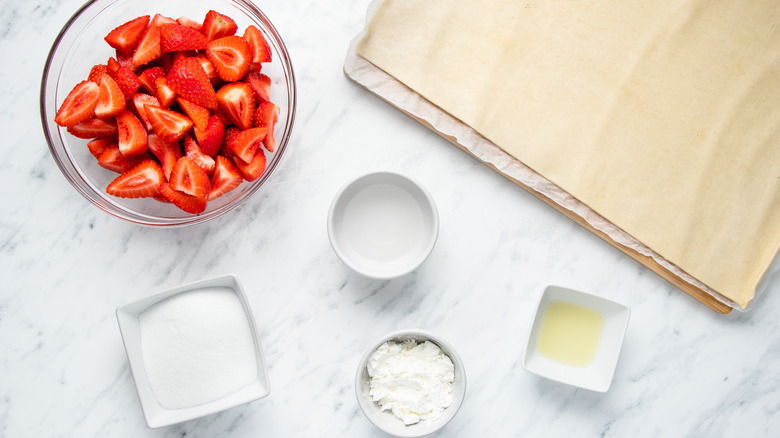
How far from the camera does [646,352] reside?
45.4 inches

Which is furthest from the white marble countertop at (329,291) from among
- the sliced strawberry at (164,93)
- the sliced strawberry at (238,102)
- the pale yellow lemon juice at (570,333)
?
the sliced strawberry at (164,93)

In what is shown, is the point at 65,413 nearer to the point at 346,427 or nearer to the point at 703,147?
the point at 346,427

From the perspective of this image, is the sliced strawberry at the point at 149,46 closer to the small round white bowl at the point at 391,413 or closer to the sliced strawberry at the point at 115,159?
the sliced strawberry at the point at 115,159

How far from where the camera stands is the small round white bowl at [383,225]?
1.08m

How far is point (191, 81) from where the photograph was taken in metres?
0.93

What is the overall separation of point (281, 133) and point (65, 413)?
0.74 m

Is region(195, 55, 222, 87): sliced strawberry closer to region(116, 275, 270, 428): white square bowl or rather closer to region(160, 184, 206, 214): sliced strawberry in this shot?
region(160, 184, 206, 214): sliced strawberry

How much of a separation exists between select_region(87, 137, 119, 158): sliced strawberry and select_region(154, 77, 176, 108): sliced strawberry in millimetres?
131

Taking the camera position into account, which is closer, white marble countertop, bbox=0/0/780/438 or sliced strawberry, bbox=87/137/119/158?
sliced strawberry, bbox=87/137/119/158

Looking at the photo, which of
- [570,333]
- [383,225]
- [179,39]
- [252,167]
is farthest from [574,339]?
[179,39]

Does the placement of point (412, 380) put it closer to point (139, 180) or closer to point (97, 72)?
point (139, 180)

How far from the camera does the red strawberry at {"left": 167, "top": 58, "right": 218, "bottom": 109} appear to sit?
93 centimetres

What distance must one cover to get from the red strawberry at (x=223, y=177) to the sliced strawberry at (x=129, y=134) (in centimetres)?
13

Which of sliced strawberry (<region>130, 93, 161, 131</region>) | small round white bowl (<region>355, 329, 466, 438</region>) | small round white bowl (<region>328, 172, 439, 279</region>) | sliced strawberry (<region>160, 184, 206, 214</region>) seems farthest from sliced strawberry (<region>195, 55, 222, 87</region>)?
small round white bowl (<region>355, 329, 466, 438</region>)
